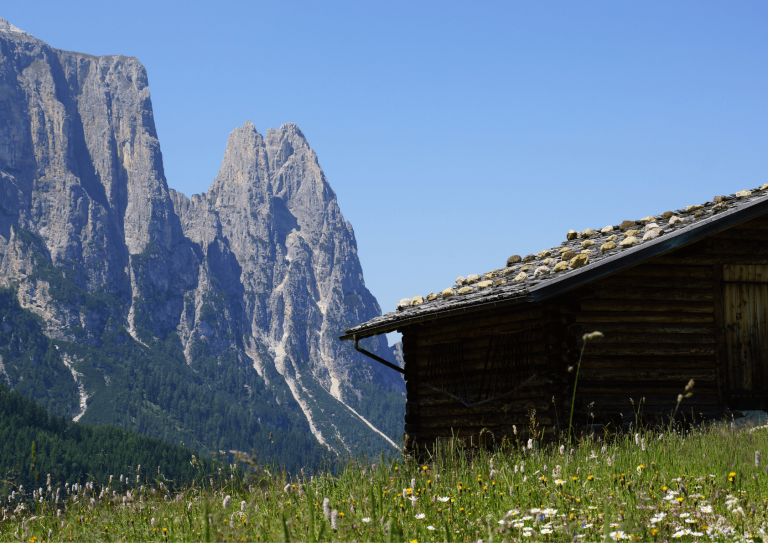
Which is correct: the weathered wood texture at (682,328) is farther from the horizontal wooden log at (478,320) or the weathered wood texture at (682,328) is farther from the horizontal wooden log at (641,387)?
the horizontal wooden log at (478,320)

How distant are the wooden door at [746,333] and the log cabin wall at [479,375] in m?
3.50

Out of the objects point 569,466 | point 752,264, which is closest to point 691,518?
point 569,466

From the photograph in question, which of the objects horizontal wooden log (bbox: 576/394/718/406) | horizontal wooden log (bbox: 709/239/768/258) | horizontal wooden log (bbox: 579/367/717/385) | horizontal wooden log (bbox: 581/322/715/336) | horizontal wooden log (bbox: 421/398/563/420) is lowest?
horizontal wooden log (bbox: 421/398/563/420)

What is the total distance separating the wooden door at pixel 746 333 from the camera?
13.0 m

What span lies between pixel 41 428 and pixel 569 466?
562 ft

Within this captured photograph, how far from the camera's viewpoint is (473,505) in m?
5.64

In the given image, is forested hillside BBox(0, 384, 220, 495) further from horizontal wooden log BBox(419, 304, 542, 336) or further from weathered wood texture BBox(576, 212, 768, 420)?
weathered wood texture BBox(576, 212, 768, 420)

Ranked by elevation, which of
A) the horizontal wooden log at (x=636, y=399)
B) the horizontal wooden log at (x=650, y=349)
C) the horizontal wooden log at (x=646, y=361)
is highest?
the horizontal wooden log at (x=650, y=349)

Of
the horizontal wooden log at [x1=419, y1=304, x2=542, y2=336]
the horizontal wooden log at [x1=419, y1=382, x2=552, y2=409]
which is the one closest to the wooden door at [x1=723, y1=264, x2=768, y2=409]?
the horizontal wooden log at [x1=419, y1=382, x2=552, y2=409]

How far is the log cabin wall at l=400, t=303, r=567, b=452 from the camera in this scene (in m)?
12.5

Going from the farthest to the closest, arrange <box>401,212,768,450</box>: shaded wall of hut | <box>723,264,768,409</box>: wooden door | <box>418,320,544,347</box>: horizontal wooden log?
1. <box>418,320,544,347</box>: horizontal wooden log
2. <box>723,264,768,409</box>: wooden door
3. <box>401,212,768,450</box>: shaded wall of hut

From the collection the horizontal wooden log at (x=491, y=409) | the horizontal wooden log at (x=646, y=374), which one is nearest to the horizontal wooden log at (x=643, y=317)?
the horizontal wooden log at (x=646, y=374)

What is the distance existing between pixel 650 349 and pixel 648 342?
131mm

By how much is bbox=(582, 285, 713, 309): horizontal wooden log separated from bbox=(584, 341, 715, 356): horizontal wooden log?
32.0 inches
